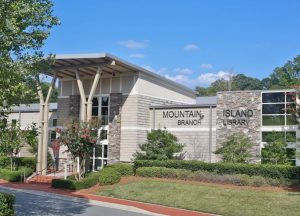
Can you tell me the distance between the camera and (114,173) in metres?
26.2

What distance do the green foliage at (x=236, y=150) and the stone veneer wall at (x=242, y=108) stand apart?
56cm

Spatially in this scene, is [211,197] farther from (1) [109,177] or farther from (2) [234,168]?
(1) [109,177]

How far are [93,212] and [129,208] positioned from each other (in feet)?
7.33

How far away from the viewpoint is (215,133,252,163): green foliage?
25984mm

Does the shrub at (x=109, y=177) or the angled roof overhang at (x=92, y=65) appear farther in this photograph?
the angled roof overhang at (x=92, y=65)

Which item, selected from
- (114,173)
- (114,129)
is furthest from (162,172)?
(114,129)

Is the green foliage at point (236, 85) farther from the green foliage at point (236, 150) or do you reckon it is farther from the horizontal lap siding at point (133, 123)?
the green foliage at point (236, 150)

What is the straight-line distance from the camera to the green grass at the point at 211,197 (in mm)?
18109

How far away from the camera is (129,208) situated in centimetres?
1947

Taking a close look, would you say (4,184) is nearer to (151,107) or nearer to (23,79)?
(151,107)

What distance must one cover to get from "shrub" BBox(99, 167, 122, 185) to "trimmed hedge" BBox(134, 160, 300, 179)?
1.90m

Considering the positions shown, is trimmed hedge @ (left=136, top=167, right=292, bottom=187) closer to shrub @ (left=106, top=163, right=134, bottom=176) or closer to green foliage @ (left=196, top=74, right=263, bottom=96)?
shrub @ (left=106, top=163, right=134, bottom=176)

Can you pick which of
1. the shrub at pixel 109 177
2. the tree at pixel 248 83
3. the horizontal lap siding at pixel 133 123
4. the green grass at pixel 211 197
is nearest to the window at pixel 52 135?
the horizontal lap siding at pixel 133 123

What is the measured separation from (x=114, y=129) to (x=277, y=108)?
11.2m
